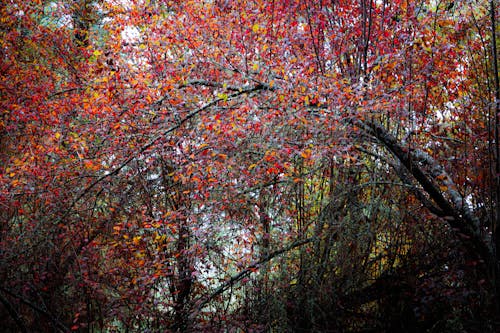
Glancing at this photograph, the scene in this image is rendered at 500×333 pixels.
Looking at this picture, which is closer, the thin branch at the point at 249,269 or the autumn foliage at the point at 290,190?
the autumn foliage at the point at 290,190

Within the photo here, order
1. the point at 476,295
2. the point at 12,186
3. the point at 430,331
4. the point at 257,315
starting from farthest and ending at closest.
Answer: the point at 12,186
the point at 257,315
the point at 430,331
the point at 476,295

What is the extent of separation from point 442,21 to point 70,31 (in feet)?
23.6

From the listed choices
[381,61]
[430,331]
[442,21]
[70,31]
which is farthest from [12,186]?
[442,21]

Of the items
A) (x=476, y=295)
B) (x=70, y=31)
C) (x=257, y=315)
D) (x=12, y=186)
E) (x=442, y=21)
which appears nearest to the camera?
(x=476, y=295)

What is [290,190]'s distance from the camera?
5.29 metres

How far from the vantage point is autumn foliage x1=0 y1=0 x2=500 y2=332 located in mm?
4750

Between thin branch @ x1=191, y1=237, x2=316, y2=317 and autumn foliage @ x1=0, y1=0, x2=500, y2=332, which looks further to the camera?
thin branch @ x1=191, y1=237, x2=316, y2=317

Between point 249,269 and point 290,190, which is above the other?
point 290,190

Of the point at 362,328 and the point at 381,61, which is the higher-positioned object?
the point at 381,61

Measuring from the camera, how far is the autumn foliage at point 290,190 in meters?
4.75

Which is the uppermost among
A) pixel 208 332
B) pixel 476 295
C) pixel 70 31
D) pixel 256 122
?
pixel 70 31

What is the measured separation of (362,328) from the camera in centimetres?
510

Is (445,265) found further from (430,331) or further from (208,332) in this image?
(208,332)

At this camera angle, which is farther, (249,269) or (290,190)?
(290,190)
